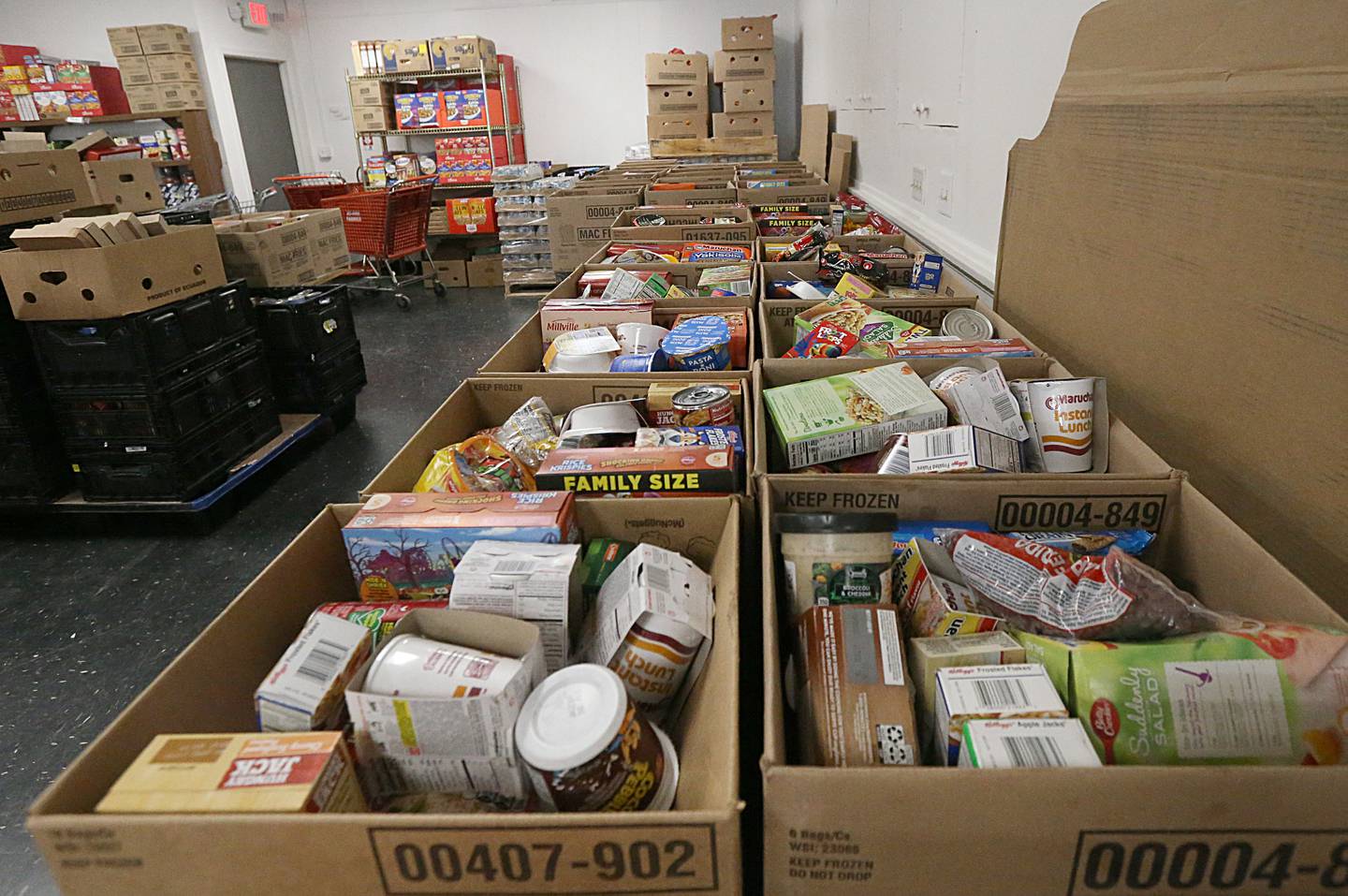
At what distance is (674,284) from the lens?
251 cm

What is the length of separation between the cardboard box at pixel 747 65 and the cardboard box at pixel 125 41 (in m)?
5.88

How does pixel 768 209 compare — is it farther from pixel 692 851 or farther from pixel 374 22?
pixel 374 22

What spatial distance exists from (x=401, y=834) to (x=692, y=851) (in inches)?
9.2

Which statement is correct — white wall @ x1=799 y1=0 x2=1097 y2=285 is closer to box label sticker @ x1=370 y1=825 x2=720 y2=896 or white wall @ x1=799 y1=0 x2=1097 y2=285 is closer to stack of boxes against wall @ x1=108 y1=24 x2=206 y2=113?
box label sticker @ x1=370 y1=825 x2=720 y2=896

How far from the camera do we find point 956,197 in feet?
8.11

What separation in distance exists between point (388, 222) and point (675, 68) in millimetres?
3265

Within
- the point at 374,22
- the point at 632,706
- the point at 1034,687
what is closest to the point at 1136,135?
the point at 1034,687

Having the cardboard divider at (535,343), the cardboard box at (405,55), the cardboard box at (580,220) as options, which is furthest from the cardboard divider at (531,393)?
the cardboard box at (405,55)

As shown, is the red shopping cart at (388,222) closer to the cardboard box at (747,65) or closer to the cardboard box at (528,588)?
the cardboard box at (747,65)

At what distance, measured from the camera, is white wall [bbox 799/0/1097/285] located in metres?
1.79

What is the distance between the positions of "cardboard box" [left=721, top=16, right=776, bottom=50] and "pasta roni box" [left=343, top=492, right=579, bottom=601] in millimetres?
7179

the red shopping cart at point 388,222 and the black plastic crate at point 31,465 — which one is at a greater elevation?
the red shopping cart at point 388,222

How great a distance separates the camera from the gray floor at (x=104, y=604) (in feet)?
5.96

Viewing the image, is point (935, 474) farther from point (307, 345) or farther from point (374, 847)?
point (307, 345)
